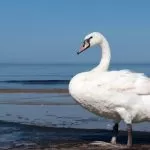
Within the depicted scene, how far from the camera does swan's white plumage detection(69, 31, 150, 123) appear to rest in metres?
11.4

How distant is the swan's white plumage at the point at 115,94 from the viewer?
11406mm

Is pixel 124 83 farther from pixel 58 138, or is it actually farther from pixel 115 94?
pixel 58 138

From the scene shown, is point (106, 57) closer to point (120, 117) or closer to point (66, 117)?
point (120, 117)

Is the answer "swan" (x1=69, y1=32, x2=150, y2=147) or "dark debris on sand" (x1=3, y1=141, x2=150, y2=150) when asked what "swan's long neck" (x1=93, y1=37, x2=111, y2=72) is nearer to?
"swan" (x1=69, y1=32, x2=150, y2=147)

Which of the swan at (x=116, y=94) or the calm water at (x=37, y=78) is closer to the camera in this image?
the swan at (x=116, y=94)

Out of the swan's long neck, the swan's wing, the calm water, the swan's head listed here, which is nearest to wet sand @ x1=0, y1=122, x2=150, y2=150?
the swan's wing

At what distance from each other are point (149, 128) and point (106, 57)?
3.66 meters

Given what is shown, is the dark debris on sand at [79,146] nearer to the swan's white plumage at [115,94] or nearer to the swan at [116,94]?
the swan at [116,94]

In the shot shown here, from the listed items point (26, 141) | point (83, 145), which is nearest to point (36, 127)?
point (26, 141)

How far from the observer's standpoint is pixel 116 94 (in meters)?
11.4

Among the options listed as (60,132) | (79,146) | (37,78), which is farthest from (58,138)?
(37,78)

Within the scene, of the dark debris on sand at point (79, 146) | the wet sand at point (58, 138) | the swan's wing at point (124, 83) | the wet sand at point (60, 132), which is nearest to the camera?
the dark debris on sand at point (79, 146)

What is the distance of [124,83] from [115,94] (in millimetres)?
328

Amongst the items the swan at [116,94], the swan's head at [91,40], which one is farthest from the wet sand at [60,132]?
the swan's head at [91,40]
